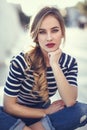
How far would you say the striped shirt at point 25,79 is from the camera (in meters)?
1.35

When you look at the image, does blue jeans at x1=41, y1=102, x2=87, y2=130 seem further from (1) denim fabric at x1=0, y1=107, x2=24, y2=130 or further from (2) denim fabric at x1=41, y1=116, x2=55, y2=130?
(1) denim fabric at x1=0, y1=107, x2=24, y2=130

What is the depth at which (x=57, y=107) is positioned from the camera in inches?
55.2

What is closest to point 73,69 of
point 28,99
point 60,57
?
point 60,57

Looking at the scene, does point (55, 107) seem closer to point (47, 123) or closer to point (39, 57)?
point (47, 123)

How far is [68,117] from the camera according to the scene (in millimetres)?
1369

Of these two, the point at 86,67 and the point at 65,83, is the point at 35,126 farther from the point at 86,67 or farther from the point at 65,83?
the point at 86,67

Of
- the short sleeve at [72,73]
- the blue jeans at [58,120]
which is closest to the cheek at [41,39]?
the short sleeve at [72,73]

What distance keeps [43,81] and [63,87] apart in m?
0.09

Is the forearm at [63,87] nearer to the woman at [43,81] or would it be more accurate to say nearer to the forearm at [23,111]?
the woman at [43,81]

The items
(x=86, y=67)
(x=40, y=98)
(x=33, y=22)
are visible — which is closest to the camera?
(x=33, y=22)

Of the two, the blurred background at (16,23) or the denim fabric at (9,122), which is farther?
the blurred background at (16,23)

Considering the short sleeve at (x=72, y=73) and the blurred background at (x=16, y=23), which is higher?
the blurred background at (x=16, y=23)

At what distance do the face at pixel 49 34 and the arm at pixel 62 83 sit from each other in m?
0.03

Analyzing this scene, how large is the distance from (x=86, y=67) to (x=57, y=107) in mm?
1017
